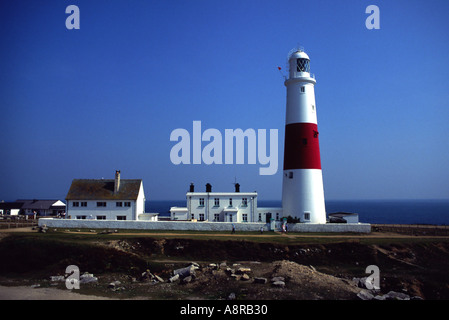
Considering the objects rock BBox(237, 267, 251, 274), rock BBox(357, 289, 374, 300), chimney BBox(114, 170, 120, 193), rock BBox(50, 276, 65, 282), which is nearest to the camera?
rock BBox(357, 289, 374, 300)

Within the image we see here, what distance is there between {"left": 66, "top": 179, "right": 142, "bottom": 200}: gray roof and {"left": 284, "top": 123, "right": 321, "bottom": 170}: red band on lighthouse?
20.3 metres

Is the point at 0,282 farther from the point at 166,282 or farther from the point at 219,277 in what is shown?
the point at 219,277

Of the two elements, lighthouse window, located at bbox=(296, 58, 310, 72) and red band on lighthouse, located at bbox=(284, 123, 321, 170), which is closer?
red band on lighthouse, located at bbox=(284, 123, 321, 170)

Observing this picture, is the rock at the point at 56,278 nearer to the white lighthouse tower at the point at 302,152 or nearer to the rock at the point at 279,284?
the rock at the point at 279,284

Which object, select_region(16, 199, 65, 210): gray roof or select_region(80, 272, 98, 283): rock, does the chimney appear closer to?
select_region(80, 272, 98, 283): rock

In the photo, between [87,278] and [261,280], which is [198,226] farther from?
[261,280]

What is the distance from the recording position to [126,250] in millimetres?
31484

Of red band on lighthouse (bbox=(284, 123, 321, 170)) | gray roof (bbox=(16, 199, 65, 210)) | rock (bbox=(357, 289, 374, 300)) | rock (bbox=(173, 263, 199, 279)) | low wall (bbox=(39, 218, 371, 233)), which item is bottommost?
rock (bbox=(357, 289, 374, 300))

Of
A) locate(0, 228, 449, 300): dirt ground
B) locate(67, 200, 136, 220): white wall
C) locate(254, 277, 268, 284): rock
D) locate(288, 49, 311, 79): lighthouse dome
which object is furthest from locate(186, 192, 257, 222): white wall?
locate(254, 277, 268, 284): rock

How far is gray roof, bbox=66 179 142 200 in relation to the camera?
1791 inches

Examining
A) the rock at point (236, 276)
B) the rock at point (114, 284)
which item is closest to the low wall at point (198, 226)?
the rock at point (114, 284)

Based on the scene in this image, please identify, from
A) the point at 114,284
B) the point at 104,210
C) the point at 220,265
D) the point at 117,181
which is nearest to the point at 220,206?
the point at 117,181

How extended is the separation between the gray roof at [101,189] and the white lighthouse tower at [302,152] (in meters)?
19.7

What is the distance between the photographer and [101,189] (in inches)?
1831
